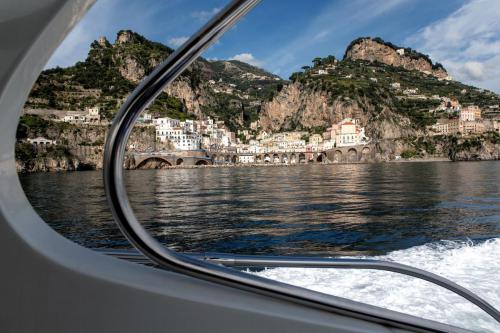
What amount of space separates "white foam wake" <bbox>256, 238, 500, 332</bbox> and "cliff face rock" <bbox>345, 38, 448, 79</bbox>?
153 m

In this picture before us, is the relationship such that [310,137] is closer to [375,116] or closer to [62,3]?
[375,116]

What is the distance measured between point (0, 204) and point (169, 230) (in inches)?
393

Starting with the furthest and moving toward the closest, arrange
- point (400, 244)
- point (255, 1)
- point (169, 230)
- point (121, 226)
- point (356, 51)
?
point (356, 51) → point (169, 230) → point (400, 244) → point (121, 226) → point (255, 1)

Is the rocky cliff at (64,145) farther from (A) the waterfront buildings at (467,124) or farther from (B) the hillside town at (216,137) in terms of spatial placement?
(A) the waterfront buildings at (467,124)

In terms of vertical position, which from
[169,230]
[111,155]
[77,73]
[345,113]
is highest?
[77,73]

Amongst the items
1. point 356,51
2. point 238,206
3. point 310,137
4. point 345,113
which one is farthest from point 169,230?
point 356,51

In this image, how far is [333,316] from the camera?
36.6 inches

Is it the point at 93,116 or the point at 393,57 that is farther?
the point at 393,57

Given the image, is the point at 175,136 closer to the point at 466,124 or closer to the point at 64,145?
the point at 64,145

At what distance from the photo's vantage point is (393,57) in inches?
5861

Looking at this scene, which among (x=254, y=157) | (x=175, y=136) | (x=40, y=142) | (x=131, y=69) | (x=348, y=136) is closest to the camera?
(x=40, y=142)

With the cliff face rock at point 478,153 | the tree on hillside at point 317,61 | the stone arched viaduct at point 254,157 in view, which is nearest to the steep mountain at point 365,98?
the tree on hillside at point 317,61

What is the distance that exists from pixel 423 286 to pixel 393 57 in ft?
525

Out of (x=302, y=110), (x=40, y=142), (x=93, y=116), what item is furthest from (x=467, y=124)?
(x=40, y=142)
